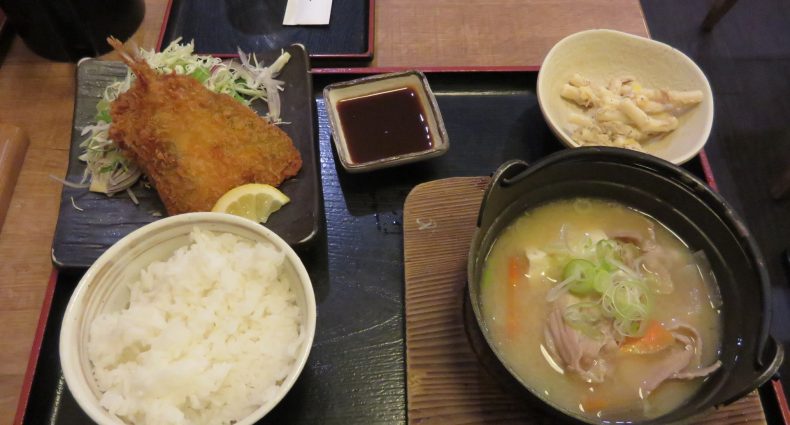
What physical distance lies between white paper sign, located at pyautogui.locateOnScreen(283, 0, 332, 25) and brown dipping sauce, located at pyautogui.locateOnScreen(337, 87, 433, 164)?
2.14ft

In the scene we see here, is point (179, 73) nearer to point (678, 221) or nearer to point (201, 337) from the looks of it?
point (201, 337)

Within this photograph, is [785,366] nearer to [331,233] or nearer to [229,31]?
[331,233]

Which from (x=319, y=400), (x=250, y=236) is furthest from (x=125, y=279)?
(x=319, y=400)

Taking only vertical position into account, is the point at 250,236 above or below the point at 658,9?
above

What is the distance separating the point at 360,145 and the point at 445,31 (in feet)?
2.81

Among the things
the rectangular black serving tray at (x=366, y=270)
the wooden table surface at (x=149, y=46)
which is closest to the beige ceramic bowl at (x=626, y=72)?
the rectangular black serving tray at (x=366, y=270)

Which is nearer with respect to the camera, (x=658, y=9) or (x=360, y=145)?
(x=360, y=145)

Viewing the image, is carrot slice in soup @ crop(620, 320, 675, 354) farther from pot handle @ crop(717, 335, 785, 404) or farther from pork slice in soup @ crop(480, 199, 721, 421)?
pot handle @ crop(717, 335, 785, 404)

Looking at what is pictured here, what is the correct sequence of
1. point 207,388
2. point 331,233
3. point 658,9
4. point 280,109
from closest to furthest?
point 207,388
point 331,233
point 280,109
point 658,9

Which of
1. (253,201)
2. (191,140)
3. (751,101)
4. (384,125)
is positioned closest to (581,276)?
(384,125)

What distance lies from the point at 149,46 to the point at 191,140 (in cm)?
88

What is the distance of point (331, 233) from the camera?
191 cm

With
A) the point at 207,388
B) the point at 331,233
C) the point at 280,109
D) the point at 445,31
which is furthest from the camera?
the point at 445,31

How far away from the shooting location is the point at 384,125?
2.08 metres
